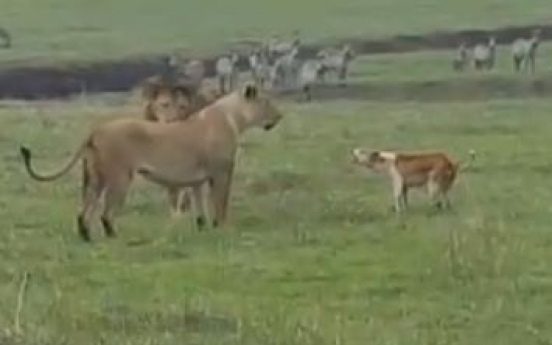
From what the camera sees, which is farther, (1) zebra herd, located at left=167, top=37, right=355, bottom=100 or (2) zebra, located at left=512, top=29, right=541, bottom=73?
(2) zebra, located at left=512, top=29, right=541, bottom=73

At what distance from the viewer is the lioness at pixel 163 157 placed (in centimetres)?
1527

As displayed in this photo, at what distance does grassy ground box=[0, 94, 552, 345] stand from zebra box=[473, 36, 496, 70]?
1696cm

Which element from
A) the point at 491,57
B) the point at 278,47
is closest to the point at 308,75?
the point at 278,47

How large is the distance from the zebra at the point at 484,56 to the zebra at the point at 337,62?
8.84ft

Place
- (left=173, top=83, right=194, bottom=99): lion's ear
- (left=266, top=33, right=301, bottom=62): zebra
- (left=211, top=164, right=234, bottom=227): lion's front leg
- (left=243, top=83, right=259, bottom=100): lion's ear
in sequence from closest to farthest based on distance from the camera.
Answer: (left=211, top=164, right=234, bottom=227): lion's front leg → (left=243, top=83, right=259, bottom=100): lion's ear → (left=173, top=83, right=194, bottom=99): lion's ear → (left=266, top=33, right=301, bottom=62): zebra

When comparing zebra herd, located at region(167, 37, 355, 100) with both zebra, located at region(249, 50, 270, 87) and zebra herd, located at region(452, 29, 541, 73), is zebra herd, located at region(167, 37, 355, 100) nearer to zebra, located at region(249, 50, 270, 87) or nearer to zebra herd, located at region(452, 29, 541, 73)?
zebra, located at region(249, 50, 270, 87)

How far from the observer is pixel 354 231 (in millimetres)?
15414

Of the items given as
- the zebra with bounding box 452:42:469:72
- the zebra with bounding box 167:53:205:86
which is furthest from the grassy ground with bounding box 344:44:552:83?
the zebra with bounding box 167:53:205:86

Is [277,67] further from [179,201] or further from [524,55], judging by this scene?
[179,201]

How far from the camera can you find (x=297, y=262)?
13.9 meters

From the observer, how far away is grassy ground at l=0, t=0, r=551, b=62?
4150 centimetres

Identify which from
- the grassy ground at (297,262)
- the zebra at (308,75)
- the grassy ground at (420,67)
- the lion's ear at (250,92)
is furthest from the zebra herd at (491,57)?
the lion's ear at (250,92)

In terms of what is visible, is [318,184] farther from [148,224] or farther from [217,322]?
[217,322]

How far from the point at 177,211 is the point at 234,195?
1.51 metres
